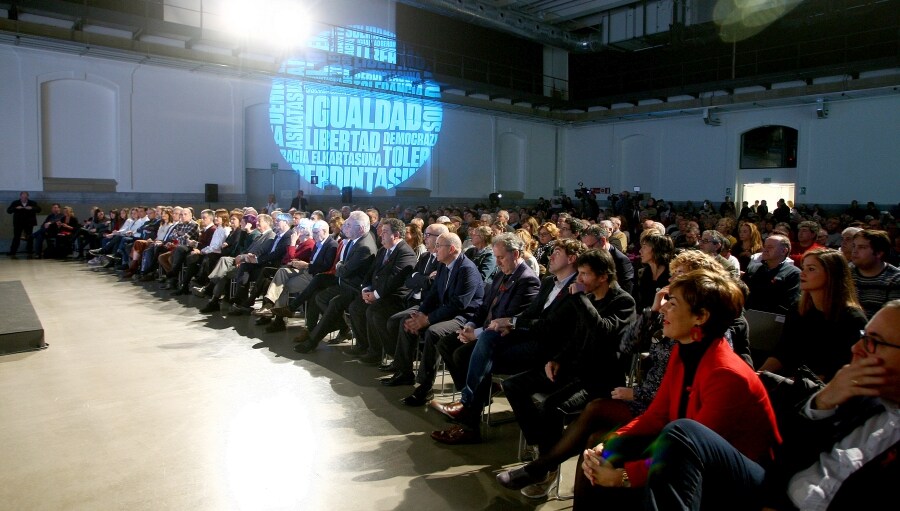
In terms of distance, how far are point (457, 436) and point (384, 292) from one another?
2.02m

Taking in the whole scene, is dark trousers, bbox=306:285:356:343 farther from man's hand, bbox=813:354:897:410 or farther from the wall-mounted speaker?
the wall-mounted speaker

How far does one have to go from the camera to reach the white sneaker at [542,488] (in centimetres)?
290

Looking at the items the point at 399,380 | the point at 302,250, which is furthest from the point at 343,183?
the point at 399,380

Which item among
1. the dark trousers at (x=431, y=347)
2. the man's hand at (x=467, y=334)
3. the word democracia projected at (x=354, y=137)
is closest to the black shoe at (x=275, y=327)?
the dark trousers at (x=431, y=347)

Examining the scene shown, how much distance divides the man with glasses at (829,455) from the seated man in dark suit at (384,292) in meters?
3.78

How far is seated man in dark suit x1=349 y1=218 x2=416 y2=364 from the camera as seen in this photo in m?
5.34

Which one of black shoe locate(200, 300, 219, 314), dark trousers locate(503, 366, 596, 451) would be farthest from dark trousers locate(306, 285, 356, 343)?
dark trousers locate(503, 366, 596, 451)

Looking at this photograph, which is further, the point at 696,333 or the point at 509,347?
the point at 509,347

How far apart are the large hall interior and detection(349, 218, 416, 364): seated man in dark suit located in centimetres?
8

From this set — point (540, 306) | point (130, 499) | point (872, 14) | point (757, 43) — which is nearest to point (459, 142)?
point (757, 43)

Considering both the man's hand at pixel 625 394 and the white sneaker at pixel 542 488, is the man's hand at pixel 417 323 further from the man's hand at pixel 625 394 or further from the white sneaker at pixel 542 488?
the man's hand at pixel 625 394

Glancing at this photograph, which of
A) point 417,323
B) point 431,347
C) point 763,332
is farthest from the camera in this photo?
point 417,323

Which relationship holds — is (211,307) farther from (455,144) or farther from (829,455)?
(455,144)

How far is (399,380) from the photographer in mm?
4723
